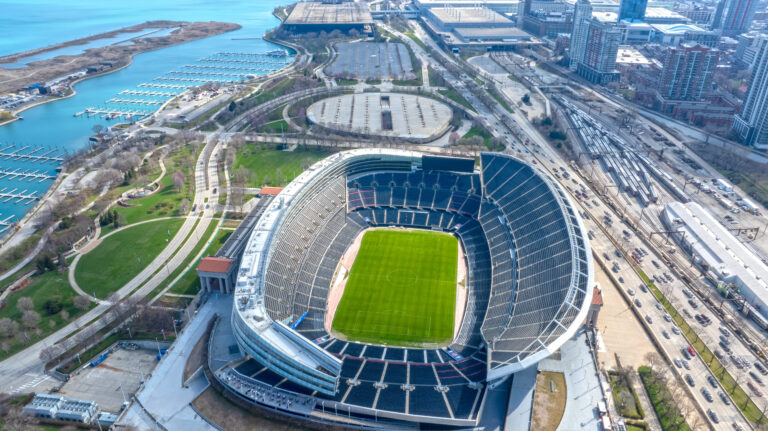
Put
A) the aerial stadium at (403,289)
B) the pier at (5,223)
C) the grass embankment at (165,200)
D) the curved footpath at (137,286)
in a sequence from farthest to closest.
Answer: the grass embankment at (165,200)
the pier at (5,223)
the curved footpath at (137,286)
the aerial stadium at (403,289)

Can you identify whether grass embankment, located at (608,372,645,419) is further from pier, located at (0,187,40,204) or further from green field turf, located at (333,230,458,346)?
pier, located at (0,187,40,204)

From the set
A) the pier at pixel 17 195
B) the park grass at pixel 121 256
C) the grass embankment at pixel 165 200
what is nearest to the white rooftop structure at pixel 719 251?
the park grass at pixel 121 256

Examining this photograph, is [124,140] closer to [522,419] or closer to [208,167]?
[208,167]

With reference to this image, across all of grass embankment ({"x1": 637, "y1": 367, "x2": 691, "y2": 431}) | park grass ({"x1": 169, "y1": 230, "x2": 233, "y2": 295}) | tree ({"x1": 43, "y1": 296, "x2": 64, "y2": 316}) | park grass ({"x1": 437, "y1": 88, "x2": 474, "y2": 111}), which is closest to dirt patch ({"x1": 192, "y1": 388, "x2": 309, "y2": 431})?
park grass ({"x1": 169, "y1": 230, "x2": 233, "y2": 295})

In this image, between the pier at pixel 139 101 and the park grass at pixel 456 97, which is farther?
the pier at pixel 139 101

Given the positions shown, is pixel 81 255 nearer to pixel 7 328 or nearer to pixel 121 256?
pixel 121 256

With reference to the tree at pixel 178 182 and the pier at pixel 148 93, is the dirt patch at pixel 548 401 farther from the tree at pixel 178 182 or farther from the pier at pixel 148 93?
the pier at pixel 148 93

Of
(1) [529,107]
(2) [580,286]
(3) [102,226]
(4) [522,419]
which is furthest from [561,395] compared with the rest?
(1) [529,107]
